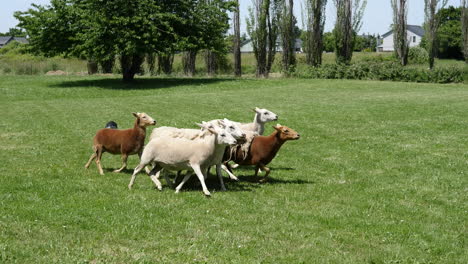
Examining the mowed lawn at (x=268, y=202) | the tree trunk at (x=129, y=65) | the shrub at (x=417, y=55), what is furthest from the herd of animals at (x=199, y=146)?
the shrub at (x=417, y=55)

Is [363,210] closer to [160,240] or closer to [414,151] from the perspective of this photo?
[160,240]

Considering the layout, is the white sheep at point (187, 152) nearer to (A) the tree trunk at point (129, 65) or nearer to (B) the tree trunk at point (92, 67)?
(A) the tree trunk at point (129, 65)

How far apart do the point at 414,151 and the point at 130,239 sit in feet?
31.6

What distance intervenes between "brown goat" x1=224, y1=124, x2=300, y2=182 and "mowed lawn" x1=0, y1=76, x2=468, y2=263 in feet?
1.53

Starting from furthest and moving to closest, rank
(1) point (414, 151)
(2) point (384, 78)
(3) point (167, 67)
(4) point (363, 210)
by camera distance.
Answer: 1. (3) point (167, 67)
2. (2) point (384, 78)
3. (1) point (414, 151)
4. (4) point (363, 210)

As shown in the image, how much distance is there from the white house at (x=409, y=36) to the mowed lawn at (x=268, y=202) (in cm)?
8049

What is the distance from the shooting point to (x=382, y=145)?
15297 millimetres

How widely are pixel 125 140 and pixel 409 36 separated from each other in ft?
282

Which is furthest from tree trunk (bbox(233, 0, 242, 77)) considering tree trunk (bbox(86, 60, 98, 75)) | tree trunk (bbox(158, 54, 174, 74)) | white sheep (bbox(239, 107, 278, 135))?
white sheep (bbox(239, 107, 278, 135))

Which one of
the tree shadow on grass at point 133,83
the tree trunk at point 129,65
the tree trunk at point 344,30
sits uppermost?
the tree trunk at point 344,30

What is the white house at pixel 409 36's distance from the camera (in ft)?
325

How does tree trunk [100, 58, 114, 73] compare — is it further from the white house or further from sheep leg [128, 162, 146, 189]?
the white house

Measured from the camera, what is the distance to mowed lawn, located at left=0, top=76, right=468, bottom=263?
677 cm

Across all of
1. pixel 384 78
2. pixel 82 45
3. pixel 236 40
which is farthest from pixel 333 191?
pixel 236 40
